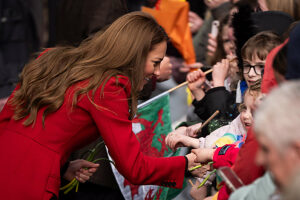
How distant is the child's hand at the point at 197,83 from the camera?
3031 mm

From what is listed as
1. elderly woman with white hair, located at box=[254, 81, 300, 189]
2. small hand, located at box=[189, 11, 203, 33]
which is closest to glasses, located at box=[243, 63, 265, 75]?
elderly woman with white hair, located at box=[254, 81, 300, 189]

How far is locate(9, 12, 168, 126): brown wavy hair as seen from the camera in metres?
2.14

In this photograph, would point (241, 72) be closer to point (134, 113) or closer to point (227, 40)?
point (227, 40)

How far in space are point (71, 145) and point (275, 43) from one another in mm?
1326

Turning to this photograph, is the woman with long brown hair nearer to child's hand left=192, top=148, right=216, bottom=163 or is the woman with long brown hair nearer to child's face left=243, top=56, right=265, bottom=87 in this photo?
child's hand left=192, top=148, right=216, bottom=163

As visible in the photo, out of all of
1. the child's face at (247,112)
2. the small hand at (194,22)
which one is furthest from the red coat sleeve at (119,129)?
the small hand at (194,22)

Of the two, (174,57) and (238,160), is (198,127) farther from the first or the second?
(174,57)

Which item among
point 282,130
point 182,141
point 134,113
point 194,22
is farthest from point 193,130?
point 194,22

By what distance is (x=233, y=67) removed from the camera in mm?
3080

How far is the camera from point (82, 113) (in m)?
2.15

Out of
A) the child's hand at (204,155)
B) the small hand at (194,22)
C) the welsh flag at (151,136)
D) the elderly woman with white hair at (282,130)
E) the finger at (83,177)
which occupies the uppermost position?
the elderly woman with white hair at (282,130)

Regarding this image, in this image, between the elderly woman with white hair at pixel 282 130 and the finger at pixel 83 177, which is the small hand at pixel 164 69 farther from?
the elderly woman with white hair at pixel 282 130

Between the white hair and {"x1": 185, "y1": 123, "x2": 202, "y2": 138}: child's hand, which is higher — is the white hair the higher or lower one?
the higher one

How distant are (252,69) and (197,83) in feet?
1.38
